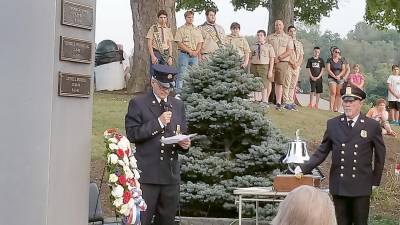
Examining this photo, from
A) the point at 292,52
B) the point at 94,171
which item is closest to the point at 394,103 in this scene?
the point at 292,52

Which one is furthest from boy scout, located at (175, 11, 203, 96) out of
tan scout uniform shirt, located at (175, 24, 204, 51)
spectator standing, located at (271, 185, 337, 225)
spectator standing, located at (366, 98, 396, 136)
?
spectator standing, located at (271, 185, 337, 225)

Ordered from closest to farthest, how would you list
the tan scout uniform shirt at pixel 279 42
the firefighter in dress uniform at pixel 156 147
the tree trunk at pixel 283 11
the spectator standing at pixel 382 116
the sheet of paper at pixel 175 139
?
the sheet of paper at pixel 175 139, the firefighter in dress uniform at pixel 156 147, the spectator standing at pixel 382 116, the tan scout uniform shirt at pixel 279 42, the tree trunk at pixel 283 11

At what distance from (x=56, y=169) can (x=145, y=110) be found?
156 cm

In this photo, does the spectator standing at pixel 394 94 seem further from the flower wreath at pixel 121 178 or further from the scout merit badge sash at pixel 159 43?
the flower wreath at pixel 121 178

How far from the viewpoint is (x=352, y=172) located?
27.6 feet

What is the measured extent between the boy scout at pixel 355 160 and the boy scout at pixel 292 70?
8.76 metres

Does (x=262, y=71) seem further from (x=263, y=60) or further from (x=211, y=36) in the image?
(x=211, y=36)

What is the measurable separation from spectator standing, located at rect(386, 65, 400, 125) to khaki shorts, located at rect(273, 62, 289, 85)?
3.52m

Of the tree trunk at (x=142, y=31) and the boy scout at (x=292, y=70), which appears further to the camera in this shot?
the tree trunk at (x=142, y=31)

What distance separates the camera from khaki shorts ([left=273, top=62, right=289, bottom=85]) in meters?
17.2

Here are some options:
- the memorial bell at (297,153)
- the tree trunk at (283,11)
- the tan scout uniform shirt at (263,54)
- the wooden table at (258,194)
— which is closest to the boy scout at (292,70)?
the tan scout uniform shirt at (263,54)

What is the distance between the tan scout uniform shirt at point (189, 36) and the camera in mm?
15484

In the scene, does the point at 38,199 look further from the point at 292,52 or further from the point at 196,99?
the point at 292,52

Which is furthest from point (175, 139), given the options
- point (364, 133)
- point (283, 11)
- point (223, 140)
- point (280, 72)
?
point (283, 11)
